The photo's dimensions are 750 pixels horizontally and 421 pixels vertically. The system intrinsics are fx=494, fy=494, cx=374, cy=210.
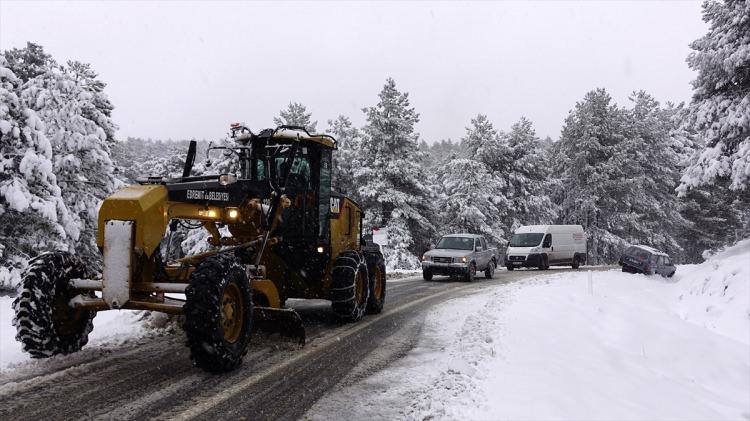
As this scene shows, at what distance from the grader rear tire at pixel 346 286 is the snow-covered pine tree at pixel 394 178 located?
2177cm

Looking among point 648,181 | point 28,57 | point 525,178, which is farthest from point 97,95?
point 648,181

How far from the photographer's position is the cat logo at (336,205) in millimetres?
9219

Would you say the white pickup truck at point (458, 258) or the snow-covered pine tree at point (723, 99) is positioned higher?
the snow-covered pine tree at point (723, 99)

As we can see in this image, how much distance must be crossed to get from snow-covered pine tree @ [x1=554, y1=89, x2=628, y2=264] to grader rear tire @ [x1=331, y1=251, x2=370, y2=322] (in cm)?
3953

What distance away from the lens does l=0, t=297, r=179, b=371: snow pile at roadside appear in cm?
591

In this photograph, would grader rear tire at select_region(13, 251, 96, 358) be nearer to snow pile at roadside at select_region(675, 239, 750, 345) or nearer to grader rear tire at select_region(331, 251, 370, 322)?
grader rear tire at select_region(331, 251, 370, 322)

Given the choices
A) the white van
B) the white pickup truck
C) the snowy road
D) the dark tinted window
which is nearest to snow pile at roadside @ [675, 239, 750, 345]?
the white pickup truck

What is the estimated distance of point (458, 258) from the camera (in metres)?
19.3

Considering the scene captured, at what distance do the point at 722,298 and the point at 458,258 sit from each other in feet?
28.0

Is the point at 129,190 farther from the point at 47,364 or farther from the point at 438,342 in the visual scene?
the point at 438,342

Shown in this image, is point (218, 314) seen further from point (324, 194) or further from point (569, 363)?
point (569, 363)

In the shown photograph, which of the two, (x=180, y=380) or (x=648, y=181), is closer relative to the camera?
(x=180, y=380)

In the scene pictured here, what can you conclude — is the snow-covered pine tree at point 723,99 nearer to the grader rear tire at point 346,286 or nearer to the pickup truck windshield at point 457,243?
the pickup truck windshield at point 457,243

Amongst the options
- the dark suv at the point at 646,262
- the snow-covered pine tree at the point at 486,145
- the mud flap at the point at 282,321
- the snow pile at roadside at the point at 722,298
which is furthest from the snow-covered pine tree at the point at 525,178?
the mud flap at the point at 282,321
